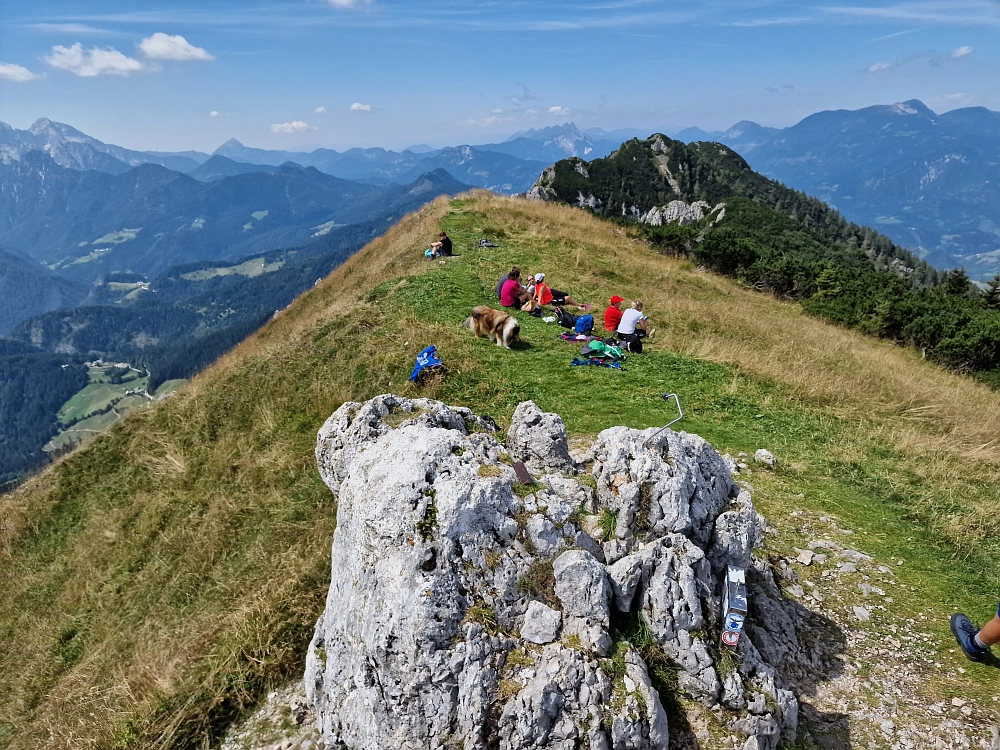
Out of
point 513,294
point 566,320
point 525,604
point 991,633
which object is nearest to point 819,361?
point 566,320

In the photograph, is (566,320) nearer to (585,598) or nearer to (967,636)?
(967,636)

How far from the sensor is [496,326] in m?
14.4

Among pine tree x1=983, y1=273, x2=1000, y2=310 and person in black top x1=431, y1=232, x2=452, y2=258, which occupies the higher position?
person in black top x1=431, y1=232, x2=452, y2=258

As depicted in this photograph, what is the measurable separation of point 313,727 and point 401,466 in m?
2.93

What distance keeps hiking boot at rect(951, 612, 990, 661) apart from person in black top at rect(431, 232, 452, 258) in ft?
64.2

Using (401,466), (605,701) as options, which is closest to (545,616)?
(605,701)

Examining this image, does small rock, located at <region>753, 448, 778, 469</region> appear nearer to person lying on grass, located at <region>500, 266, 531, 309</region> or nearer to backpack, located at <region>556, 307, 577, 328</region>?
backpack, located at <region>556, 307, 577, 328</region>

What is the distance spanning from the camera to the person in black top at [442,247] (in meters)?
22.1

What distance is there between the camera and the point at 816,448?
10539 mm

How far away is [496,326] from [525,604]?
10.3 metres

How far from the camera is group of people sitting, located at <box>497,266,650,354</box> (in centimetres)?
1491

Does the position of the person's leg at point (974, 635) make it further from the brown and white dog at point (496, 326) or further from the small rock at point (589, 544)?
the brown and white dog at point (496, 326)

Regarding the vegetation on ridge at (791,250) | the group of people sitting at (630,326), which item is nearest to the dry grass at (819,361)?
the group of people sitting at (630,326)

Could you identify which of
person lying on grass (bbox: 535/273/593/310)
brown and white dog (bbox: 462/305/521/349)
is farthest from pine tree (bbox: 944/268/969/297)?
brown and white dog (bbox: 462/305/521/349)
